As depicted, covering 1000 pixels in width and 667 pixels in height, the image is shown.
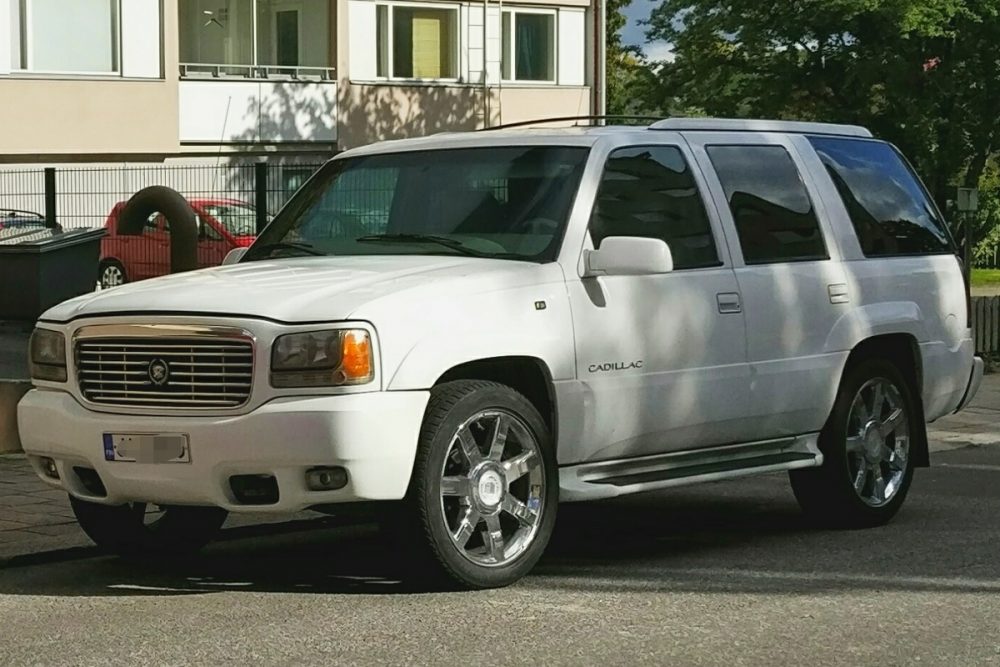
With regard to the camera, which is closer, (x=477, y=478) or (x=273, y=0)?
(x=477, y=478)

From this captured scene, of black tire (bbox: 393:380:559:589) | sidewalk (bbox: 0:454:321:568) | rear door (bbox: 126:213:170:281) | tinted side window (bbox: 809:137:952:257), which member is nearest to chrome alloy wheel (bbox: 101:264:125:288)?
rear door (bbox: 126:213:170:281)

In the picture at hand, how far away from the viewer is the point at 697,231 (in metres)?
8.92

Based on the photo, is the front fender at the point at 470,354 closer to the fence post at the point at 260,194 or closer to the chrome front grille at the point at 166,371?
the chrome front grille at the point at 166,371

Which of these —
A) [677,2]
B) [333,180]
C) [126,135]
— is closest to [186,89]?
[126,135]

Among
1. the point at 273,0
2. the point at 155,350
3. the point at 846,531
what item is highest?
the point at 273,0

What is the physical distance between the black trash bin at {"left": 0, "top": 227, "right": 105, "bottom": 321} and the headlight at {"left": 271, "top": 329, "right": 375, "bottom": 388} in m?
9.98

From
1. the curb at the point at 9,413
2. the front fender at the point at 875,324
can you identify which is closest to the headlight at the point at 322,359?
the front fender at the point at 875,324

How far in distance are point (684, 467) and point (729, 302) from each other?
0.73m

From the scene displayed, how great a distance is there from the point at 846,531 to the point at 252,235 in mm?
12582

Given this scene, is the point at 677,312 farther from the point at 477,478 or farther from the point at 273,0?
the point at 273,0

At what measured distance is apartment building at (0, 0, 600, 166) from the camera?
1420 inches

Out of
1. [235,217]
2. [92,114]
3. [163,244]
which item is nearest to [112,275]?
[163,244]

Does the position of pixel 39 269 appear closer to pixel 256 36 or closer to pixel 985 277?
pixel 256 36

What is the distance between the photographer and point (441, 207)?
8695mm
